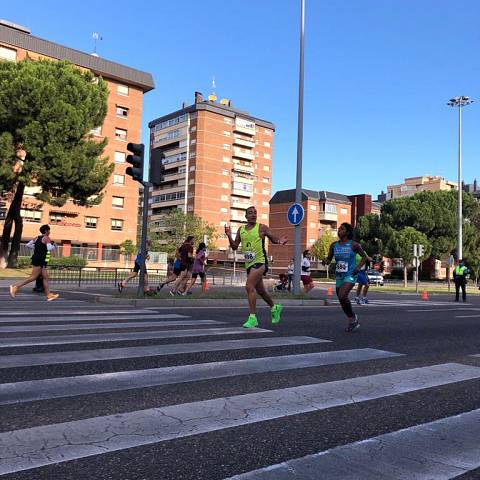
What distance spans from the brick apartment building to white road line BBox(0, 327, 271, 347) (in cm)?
4330

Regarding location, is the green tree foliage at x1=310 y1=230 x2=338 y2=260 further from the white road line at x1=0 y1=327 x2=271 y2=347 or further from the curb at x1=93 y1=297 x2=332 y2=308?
the white road line at x1=0 y1=327 x2=271 y2=347

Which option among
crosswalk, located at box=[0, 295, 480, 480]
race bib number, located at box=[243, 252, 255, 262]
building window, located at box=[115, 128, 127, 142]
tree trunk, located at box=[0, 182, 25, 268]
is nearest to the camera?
crosswalk, located at box=[0, 295, 480, 480]

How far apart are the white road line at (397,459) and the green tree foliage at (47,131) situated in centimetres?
3122

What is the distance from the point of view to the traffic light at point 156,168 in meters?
12.9

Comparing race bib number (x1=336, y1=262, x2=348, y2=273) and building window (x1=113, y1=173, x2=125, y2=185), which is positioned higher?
building window (x1=113, y1=173, x2=125, y2=185)

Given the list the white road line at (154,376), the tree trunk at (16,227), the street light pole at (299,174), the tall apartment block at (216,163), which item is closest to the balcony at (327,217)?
the tall apartment block at (216,163)

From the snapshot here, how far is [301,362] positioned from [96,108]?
32372 millimetres

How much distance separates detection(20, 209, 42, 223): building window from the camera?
5091cm

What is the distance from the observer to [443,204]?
66.5 m

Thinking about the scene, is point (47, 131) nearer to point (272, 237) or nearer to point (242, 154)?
point (272, 237)

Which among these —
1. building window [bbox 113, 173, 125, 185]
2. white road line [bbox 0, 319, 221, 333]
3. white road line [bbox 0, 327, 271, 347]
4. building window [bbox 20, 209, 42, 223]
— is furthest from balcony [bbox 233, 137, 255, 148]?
white road line [bbox 0, 327, 271, 347]

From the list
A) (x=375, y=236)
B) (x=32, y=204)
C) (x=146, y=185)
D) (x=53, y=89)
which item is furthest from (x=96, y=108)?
(x=375, y=236)

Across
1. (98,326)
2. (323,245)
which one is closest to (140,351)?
(98,326)

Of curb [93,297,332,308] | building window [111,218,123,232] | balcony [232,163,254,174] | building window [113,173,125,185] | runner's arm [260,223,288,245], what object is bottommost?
curb [93,297,332,308]
